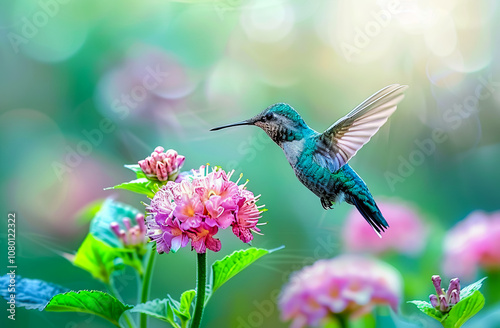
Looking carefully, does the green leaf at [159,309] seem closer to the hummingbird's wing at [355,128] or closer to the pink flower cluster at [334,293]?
the hummingbird's wing at [355,128]

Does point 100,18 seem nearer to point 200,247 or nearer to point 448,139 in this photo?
point 448,139

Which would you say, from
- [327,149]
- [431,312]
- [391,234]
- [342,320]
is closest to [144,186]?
[327,149]

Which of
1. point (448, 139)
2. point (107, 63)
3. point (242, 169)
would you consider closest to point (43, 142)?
point (107, 63)

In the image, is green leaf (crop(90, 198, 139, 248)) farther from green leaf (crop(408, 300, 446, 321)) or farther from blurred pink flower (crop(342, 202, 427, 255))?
blurred pink flower (crop(342, 202, 427, 255))
